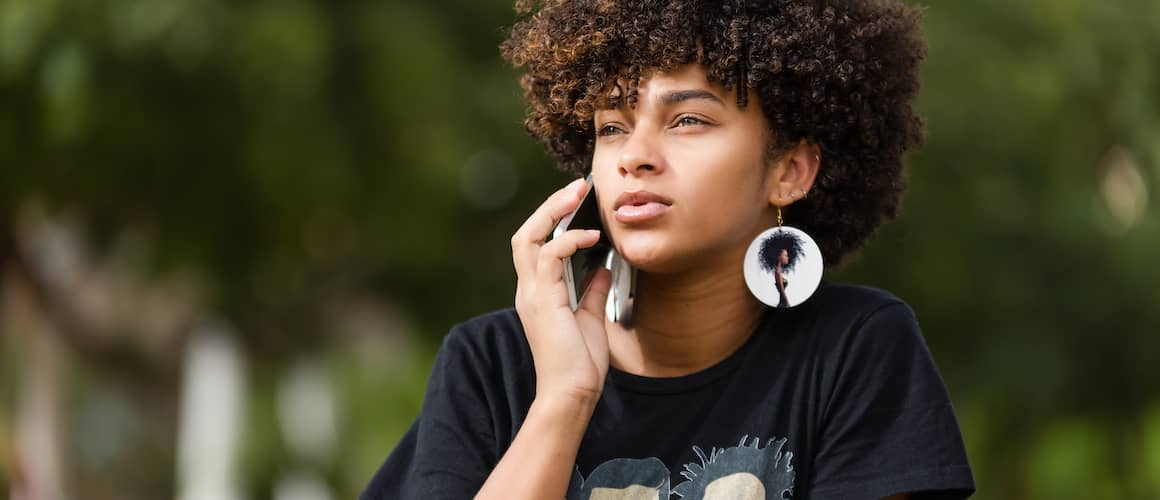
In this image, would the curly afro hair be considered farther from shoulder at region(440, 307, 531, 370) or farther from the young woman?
shoulder at region(440, 307, 531, 370)

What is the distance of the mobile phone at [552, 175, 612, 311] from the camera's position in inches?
107

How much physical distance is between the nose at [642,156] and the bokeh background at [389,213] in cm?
441

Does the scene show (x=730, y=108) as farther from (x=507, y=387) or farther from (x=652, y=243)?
(x=507, y=387)

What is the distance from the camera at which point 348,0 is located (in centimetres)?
738

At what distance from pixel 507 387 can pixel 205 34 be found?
14.6ft

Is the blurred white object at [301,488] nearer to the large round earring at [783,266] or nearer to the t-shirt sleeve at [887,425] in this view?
the large round earring at [783,266]

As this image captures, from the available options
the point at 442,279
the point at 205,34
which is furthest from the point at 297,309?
the point at 205,34

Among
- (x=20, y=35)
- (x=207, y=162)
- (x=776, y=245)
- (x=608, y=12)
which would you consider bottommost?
(x=776, y=245)

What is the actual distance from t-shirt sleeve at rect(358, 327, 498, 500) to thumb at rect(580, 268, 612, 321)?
226mm

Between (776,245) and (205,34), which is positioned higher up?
(205,34)

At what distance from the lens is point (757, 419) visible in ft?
8.50

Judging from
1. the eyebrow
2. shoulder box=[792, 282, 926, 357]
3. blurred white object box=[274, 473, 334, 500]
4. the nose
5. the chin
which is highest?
the eyebrow

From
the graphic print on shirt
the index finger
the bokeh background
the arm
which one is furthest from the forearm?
the bokeh background

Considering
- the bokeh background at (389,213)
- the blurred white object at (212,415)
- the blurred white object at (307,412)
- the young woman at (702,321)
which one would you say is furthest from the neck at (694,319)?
the blurred white object at (212,415)
